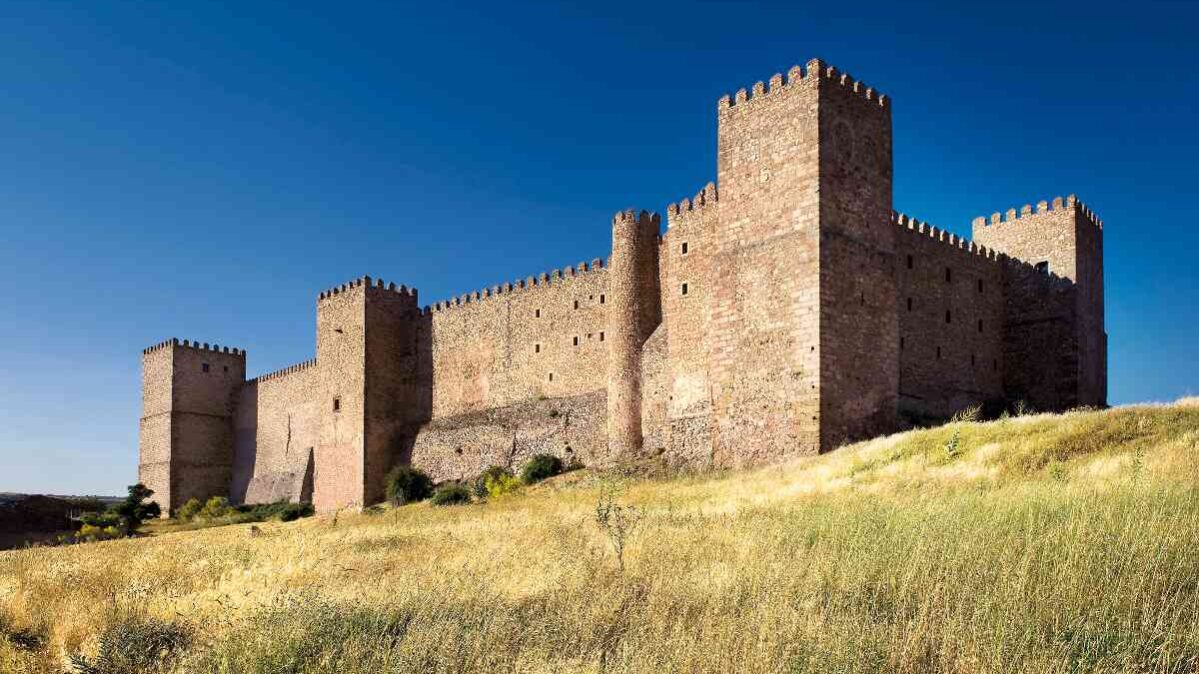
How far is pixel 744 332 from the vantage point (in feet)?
64.7

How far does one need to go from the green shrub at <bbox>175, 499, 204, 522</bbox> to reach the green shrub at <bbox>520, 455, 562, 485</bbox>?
1924cm

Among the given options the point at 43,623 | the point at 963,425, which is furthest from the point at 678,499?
the point at 43,623

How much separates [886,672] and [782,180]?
1524cm

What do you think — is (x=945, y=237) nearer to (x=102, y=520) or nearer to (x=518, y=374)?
(x=518, y=374)

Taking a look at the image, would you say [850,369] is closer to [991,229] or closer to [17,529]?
[991,229]

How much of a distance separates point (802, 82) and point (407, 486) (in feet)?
57.7

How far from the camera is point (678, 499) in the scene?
14773 mm

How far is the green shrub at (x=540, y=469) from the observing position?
85.0ft

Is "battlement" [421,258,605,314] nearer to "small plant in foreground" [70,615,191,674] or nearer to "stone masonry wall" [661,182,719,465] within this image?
"stone masonry wall" [661,182,719,465]

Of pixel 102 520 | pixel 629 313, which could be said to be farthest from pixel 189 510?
pixel 629 313

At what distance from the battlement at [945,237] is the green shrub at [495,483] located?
11.7 m

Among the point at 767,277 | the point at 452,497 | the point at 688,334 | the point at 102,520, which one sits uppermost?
the point at 767,277

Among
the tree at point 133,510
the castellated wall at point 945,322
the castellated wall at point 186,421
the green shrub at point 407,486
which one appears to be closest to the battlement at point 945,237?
the castellated wall at point 945,322

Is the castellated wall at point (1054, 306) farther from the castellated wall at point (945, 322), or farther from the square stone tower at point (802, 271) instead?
the square stone tower at point (802, 271)
